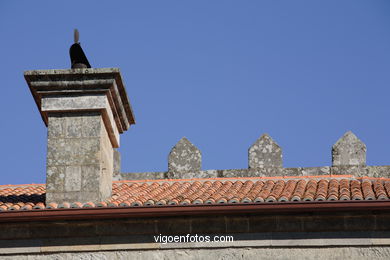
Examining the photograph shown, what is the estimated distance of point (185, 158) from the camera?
18.8 m

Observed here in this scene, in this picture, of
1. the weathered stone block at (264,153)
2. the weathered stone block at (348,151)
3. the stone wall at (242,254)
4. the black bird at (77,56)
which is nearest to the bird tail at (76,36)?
the black bird at (77,56)

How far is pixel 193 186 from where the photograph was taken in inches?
597

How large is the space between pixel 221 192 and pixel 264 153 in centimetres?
438

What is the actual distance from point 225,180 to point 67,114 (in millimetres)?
2544

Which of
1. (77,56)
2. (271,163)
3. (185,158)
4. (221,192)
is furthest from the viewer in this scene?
(185,158)

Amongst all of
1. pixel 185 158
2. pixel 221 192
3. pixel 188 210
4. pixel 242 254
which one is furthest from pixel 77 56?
pixel 242 254

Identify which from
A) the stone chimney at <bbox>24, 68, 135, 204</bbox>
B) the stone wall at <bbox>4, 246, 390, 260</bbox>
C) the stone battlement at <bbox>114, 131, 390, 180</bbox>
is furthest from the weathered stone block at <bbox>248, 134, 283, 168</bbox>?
the stone wall at <bbox>4, 246, 390, 260</bbox>

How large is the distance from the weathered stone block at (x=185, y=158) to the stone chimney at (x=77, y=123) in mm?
3525

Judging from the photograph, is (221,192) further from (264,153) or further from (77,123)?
(264,153)

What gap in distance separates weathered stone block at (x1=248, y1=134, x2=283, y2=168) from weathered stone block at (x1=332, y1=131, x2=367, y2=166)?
0.99 m

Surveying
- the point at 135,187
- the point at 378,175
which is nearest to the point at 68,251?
the point at 135,187

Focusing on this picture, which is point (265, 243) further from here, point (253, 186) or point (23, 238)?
point (23, 238)

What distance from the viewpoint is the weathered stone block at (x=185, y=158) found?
18.7 metres

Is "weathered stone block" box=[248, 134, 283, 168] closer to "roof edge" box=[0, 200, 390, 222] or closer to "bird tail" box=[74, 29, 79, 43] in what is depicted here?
"bird tail" box=[74, 29, 79, 43]
